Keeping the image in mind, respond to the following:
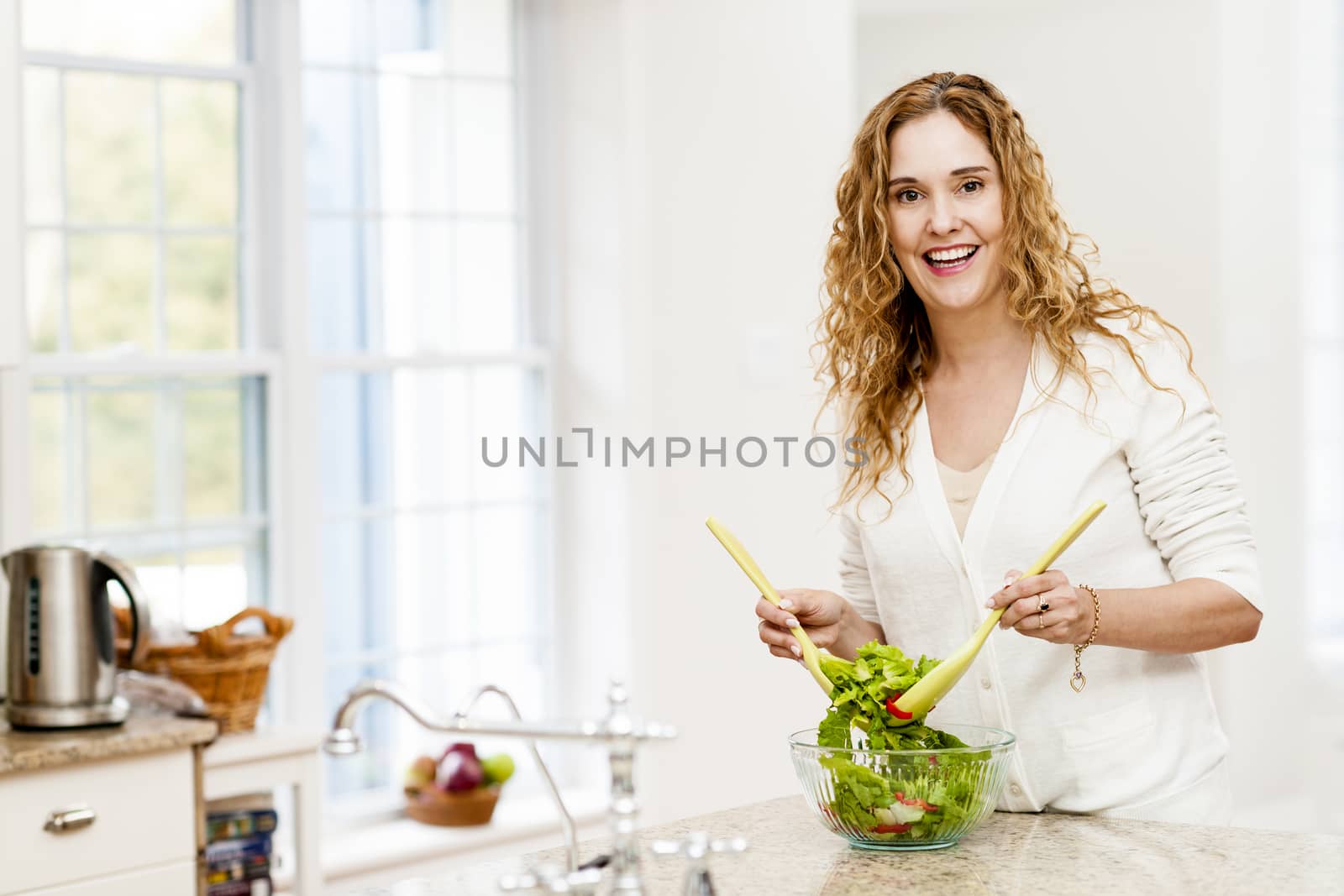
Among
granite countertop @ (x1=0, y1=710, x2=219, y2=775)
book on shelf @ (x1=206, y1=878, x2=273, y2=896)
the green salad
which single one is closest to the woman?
the green salad

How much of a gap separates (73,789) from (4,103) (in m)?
1.17

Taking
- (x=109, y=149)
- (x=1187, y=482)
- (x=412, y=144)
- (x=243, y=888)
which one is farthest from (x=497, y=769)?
(x=1187, y=482)

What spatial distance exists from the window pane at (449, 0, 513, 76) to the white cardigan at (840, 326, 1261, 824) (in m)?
2.11

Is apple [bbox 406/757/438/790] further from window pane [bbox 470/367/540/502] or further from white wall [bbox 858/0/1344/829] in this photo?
white wall [bbox 858/0/1344/829]

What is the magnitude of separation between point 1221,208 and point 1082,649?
3178 mm

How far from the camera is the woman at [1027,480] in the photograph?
1.73 m

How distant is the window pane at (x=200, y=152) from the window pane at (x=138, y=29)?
70mm

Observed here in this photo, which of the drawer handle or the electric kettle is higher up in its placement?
the electric kettle

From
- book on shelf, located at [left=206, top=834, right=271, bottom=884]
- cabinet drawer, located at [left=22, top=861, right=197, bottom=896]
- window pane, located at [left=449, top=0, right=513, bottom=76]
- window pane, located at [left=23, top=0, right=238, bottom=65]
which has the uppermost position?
window pane, located at [left=449, top=0, right=513, bottom=76]

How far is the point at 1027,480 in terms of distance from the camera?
1776 millimetres

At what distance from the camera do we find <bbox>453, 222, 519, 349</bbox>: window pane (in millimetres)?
3580

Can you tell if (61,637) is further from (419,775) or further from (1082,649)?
(1082,649)

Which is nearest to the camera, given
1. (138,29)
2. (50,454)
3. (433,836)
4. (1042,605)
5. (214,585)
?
(1042,605)

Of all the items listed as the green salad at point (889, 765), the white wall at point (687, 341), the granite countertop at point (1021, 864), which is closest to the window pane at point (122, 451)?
the white wall at point (687, 341)
